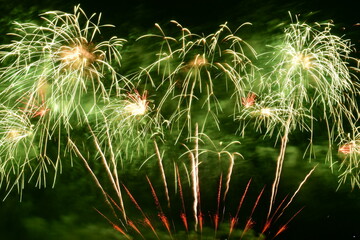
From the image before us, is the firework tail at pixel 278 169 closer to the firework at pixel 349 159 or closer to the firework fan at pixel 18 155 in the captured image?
the firework at pixel 349 159

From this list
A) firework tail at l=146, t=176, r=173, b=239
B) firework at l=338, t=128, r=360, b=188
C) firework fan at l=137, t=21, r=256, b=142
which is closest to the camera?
firework at l=338, t=128, r=360, b=188

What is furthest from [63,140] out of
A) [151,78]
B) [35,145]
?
[151,78]

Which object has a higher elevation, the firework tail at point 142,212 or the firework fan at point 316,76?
the firework fan at point 316,76

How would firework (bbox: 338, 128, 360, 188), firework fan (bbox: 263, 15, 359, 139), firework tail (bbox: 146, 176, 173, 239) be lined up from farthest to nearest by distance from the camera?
firework tail (bbox: 146, 176, 173, 239), firework (bbox: 338, 128, 360, 188), firework fan (bbox: 263, 15, 359, 139)

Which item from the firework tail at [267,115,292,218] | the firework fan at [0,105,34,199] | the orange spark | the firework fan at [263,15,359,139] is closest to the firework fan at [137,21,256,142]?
the orange spark

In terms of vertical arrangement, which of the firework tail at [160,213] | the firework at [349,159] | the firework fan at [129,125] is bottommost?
the firework tail at [160,213]

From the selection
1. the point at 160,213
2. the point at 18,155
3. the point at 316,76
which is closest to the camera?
the point at 316,76

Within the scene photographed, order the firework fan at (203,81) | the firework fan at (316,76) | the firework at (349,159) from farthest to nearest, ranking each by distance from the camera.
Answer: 1. the firework fan at (203,81)
2. the firework at (349,159)
3. the firework fan at (316,76)

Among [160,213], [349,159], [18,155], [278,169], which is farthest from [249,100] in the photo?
[18,155]

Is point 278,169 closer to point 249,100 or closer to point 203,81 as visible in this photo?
point 249,100

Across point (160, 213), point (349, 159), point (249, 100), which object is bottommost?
point (160, 213)

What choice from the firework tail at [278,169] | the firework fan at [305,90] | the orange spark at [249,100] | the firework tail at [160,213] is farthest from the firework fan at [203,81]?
the firework tail at [160,213]

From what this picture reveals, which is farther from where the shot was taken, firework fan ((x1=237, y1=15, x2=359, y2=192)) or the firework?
the firework

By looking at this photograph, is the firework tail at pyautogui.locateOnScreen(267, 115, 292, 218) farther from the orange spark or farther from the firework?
the firework
